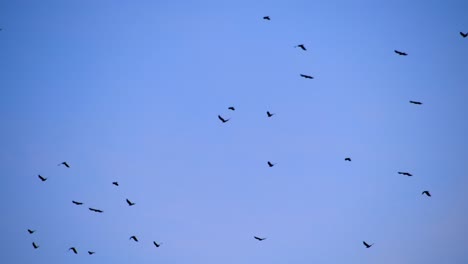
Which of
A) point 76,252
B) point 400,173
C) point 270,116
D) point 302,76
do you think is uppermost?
point 302,76

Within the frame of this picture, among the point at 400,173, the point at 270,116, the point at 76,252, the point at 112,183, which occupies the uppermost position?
the point at 270,116

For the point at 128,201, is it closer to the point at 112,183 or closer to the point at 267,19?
the point at 112,183

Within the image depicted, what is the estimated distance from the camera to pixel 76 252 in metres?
47.6

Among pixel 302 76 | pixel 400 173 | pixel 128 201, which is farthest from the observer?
pixel 128 201

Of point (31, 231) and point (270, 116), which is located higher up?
point (270, 116)

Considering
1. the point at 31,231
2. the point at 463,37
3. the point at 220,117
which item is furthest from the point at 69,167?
the point at 463,37

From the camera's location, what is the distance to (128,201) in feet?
151

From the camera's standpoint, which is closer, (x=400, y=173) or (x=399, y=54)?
(x=399, y=54)

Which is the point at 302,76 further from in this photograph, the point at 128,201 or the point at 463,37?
the point at 128,201

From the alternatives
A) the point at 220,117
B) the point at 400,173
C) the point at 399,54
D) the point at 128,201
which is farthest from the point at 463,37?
the point at 128,201

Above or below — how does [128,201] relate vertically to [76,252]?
above

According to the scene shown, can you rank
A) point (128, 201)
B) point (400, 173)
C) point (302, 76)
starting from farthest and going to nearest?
point (128, 201) → point (400, 173) → point (302, 76)

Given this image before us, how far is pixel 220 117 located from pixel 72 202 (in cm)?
1164

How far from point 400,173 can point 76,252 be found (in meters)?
23.2
